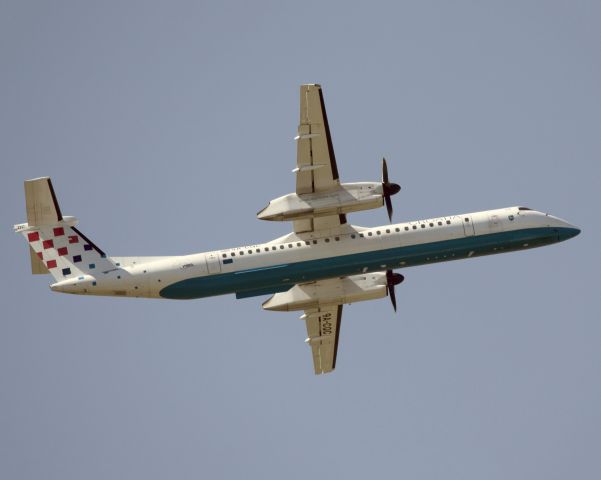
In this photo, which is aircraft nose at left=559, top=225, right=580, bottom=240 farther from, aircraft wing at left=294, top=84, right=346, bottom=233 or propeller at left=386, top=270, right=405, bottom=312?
aircraft wing at left=294, top=84, right=346, bottom=233

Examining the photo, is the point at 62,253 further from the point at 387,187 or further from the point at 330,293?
the point at 387,187

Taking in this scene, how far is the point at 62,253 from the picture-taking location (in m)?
55.1

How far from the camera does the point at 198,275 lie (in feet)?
179

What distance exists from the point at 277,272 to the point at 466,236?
28.8 feet

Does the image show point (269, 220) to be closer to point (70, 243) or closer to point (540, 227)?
point (70, 243)

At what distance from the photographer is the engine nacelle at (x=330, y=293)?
189 ft

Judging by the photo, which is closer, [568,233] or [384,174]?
[384,174]

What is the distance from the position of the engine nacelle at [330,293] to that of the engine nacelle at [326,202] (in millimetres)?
5199

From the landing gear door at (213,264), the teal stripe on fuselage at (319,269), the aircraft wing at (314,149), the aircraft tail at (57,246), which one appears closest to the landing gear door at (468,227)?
the teal stripe on fuselage at (319,269)

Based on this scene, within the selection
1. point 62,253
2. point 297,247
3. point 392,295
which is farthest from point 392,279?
point 62,253

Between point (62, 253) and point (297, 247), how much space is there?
1050cm

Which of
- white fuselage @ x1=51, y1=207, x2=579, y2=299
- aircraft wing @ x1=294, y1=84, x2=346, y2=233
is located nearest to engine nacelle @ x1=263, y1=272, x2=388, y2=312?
white fuselage @ x1=51, y1=207, x2=579, y2=299

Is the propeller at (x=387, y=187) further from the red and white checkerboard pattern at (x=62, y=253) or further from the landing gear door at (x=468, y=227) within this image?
the red and white checkerboard pattern at (x=62, y=253)

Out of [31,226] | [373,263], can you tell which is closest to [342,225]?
[373,263]
